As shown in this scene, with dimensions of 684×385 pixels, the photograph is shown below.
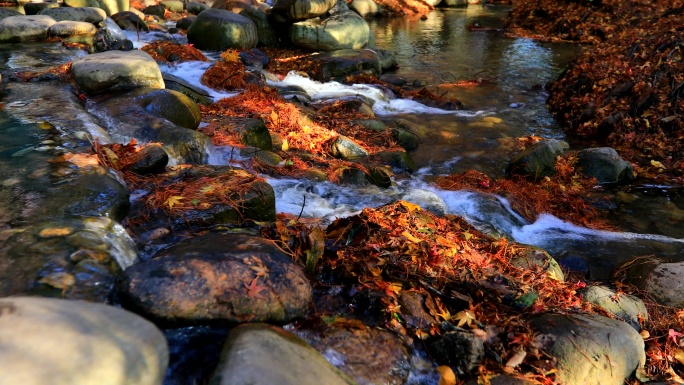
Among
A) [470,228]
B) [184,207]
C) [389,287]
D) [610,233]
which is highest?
[184,207]

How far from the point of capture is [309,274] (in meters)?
3.57

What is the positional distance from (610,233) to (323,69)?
8.27 meters

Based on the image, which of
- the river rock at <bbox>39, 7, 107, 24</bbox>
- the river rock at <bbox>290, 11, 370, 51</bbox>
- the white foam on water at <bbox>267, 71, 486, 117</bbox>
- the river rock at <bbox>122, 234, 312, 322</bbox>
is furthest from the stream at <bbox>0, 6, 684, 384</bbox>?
the river rock at <bbox>290, 11, 370, 51</bbox>

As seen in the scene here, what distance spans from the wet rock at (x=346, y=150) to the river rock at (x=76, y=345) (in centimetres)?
534

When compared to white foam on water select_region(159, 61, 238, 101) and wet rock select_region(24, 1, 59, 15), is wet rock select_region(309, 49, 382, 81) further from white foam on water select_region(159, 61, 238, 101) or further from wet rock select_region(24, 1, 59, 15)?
wet rock select_region(24, 1, 59, 15)

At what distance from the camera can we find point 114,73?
23.1ft

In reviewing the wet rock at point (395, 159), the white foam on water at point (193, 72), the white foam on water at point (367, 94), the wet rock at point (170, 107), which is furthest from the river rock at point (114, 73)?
the white foam on water at point (367, 94)

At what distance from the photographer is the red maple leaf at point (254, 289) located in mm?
2889

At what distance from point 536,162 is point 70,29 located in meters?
9.72

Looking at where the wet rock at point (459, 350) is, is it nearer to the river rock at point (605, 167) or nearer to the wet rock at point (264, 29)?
the river rock at point (605, 167)

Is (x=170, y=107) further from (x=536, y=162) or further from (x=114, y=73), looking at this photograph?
(x=536, y=162)

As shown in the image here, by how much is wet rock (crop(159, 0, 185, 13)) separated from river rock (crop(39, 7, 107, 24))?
252 inches

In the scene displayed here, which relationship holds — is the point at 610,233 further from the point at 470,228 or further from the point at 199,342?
the point at 199,342

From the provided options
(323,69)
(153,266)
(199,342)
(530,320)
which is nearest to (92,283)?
(153,266)
